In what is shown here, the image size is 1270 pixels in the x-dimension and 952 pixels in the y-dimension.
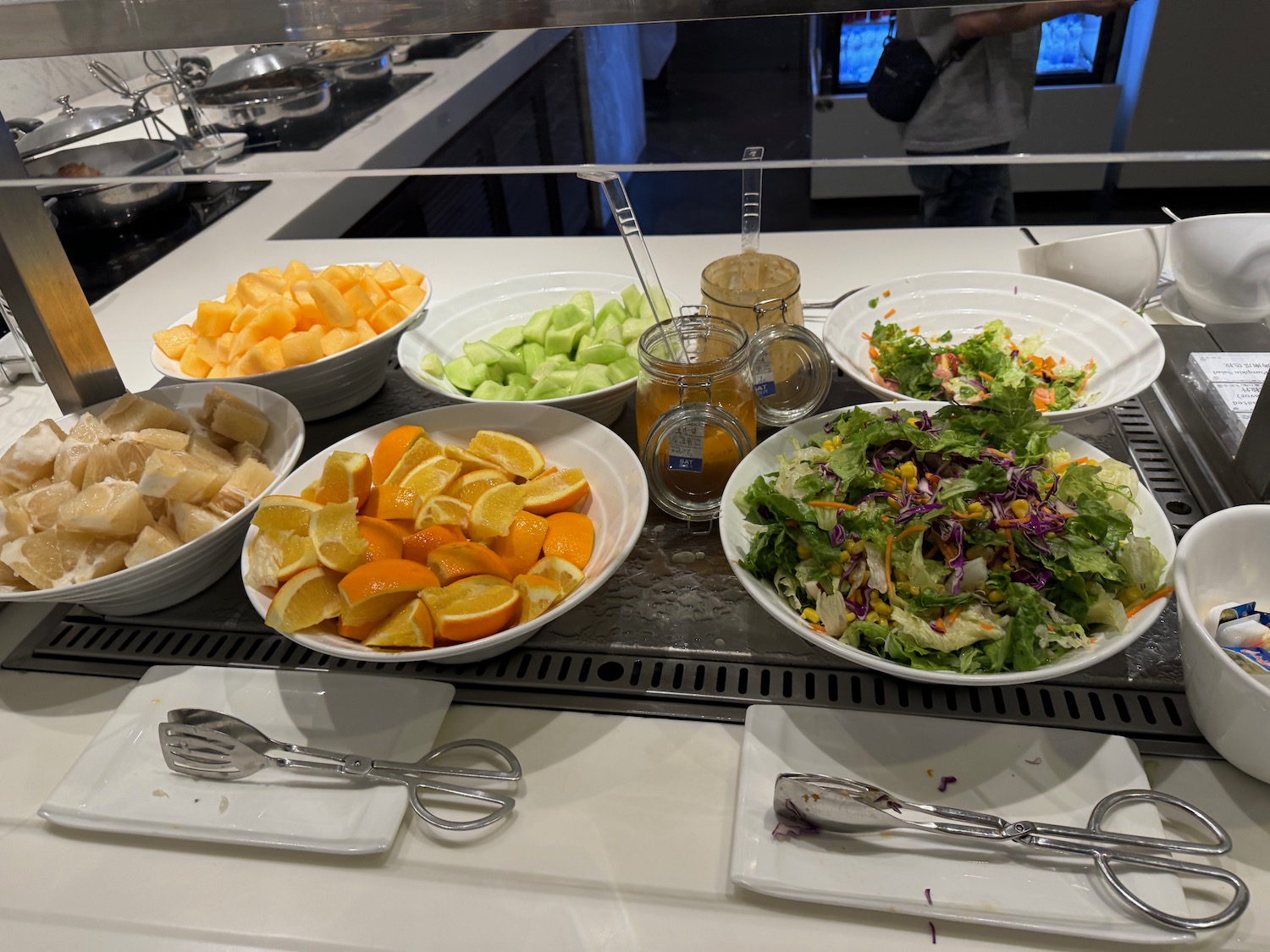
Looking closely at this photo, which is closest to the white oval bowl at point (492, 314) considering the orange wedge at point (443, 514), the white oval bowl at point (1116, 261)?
the orange wedge at point (443, 514)

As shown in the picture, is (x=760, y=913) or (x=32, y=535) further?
(x=32, y=535)

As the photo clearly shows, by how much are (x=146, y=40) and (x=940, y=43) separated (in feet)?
2.12

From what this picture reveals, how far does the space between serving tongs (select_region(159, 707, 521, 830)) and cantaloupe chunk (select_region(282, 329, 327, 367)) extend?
48 cm

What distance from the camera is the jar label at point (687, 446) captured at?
847 millimetres

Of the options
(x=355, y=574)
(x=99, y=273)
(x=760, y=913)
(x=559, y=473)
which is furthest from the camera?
(x=99, y=273)

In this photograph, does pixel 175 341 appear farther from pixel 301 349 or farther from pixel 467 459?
pixel 467 459

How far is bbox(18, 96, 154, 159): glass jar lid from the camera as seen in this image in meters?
0.99

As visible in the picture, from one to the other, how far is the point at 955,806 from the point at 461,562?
458 millimetres

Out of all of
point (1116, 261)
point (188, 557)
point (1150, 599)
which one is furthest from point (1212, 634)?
point (188, 557)

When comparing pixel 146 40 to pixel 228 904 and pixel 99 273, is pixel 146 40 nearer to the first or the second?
pixel 228 904

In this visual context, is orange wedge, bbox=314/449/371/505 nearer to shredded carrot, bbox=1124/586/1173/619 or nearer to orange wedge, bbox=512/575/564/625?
orange wedge, bbox=512/575/564/625

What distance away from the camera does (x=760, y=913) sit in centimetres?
61

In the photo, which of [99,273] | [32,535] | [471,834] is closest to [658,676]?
[471,834]

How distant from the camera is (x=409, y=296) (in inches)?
46.8
